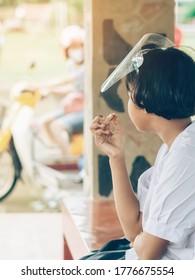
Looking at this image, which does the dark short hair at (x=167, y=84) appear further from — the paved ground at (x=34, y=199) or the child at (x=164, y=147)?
the paved ground at (x=34, y=199)

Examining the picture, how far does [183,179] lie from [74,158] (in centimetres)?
504

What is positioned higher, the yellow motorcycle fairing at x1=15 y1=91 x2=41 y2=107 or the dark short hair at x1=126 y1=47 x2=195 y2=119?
the yellow motorcycle fairing at x1=15 y1=91 x2=41 y2=107

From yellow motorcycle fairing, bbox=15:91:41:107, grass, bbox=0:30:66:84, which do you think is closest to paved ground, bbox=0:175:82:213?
yellow motorcycle fairing, bbox=15:91:41:107

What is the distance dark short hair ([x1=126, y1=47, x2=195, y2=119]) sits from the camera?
1874mm

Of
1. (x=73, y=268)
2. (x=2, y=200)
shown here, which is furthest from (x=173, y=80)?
(x=2, y=200)

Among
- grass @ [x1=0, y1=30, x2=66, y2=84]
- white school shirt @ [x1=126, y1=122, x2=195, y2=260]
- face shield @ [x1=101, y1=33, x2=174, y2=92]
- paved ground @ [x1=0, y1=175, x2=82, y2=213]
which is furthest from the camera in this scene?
grass @ [x1=0, y1=30, x2=66, y2=84]

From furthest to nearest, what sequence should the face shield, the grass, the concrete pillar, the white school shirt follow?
1. the grass
2. the concrete pillar
3. the face shield
4. the white school shirt

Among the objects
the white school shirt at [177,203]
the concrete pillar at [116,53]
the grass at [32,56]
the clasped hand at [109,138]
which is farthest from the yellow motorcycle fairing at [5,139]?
the white school shirt at [177,203]

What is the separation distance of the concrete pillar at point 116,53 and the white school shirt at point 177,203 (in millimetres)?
2333

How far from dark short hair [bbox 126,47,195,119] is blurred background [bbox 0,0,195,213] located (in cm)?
491

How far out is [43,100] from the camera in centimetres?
681

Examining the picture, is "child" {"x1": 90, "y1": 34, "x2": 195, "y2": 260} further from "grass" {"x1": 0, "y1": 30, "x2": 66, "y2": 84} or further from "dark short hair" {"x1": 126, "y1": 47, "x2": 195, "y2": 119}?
"grass" {"x1": 0, "y1": 30, "x2": 66, "y2": 84}

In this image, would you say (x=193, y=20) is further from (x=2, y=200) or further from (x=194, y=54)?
(x=194, y=54)

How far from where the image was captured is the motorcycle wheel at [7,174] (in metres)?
6.75
